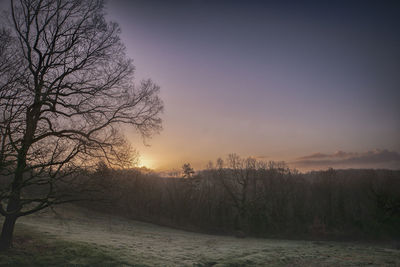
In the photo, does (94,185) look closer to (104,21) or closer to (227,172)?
(104,21)

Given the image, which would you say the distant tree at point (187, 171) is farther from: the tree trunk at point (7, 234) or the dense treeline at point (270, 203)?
the tree trunk at point (7, 234)

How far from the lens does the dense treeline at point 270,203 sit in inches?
1930

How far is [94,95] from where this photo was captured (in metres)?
13.1

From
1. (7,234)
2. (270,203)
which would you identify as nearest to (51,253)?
(7,234)

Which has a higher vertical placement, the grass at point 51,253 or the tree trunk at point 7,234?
the tree trunk at point 7,234

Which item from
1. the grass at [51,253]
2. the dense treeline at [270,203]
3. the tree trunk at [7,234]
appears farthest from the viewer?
the dense treeline at [270,203]

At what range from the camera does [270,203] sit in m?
54.6

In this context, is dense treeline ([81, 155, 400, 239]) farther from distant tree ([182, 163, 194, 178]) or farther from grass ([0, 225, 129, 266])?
grass ([0, 225, 129, 266])

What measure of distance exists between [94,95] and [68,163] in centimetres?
387

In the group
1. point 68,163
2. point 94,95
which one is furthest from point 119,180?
point 94,95

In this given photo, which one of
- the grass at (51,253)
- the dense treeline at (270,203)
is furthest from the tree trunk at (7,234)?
the dense treeline at (270,203)

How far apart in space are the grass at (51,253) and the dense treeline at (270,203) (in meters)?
28.3

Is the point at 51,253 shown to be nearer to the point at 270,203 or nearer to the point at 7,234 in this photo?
the point at 7,234

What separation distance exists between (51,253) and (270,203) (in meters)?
47.9
